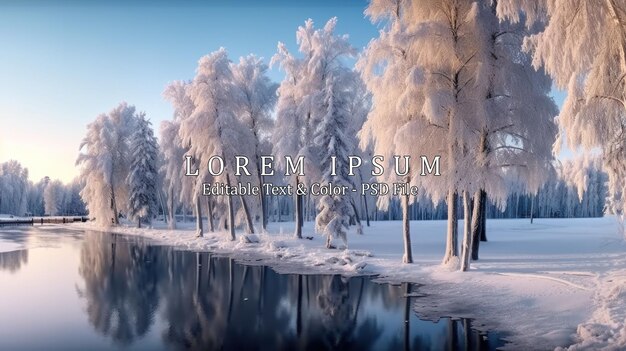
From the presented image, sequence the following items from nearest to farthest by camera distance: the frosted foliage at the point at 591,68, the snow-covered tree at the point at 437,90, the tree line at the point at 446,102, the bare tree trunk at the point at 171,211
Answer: the frosted foliage at the point at 591,68
the tree line at the point at 446,102
the snow-covered tree at the point at 437,90
the bare tree trunk at the point at 171,211

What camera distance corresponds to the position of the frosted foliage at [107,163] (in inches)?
1932

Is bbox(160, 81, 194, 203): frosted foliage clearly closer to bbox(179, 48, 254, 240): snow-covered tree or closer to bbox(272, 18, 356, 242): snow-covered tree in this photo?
bbox(179, 48, 254, 240): snow-covered tree

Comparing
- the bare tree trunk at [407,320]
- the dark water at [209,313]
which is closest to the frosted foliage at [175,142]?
the dark water at [209,313]

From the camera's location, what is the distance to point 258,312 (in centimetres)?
1135

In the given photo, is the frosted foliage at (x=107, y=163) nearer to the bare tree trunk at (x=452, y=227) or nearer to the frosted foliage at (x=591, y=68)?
the bare tree trunk at (x=452, y=227)

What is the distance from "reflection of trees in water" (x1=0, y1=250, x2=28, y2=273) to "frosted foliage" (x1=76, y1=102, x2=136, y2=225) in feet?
78.8

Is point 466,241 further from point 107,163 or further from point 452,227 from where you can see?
point 107,163

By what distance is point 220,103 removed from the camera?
30.0 meters

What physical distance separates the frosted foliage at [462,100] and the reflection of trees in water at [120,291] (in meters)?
9.88

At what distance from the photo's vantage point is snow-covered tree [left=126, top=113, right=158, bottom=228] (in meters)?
47.6

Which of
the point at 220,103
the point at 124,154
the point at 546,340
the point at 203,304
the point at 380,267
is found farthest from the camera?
the point at 124,154

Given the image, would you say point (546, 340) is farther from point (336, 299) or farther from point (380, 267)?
point (380, 267)

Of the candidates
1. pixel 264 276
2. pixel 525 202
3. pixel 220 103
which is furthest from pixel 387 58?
pixel 525 202

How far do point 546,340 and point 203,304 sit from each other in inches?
344
